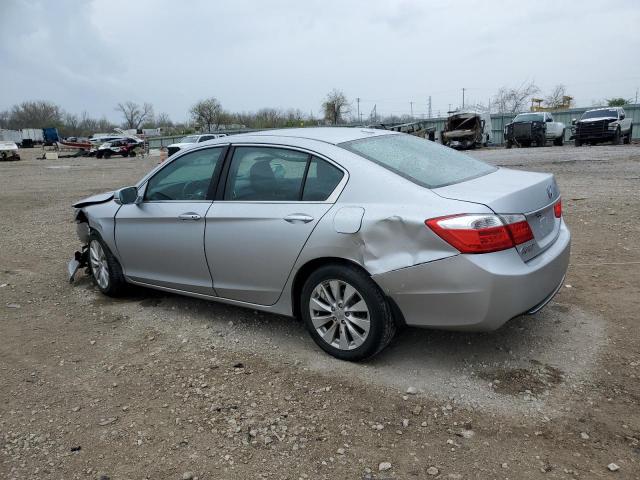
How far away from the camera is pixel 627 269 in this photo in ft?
17.0

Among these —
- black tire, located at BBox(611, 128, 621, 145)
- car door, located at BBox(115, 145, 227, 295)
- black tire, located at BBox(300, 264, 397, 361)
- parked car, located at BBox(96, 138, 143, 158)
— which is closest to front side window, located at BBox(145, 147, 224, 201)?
car door, located at BBox(115, 145, 227, 295)

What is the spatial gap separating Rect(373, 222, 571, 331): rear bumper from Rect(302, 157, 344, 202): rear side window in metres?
0.70

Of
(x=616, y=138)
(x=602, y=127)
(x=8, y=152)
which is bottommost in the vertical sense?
(x=616, y=138)

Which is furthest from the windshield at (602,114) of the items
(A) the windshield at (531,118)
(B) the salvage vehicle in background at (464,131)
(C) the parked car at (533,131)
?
(B) the salvage vehicle in background at (464,131)

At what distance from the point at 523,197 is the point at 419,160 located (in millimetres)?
806

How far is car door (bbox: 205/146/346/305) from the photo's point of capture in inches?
139

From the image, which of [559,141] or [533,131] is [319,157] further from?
[559,141]

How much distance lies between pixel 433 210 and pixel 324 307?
39.2 inches

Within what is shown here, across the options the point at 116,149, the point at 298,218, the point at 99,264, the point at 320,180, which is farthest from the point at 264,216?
the point at 116,149

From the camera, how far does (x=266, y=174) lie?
3869 mm

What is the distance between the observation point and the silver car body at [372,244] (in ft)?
9.89

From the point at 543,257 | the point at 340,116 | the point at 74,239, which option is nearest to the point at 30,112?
the point at 340,116

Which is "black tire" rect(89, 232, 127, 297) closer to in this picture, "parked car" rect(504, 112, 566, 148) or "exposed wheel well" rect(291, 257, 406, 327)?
"exposed wheel well" rect(291, 257, 406, 327)

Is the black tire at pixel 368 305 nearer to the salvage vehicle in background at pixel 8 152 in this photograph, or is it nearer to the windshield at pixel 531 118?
the windshield at pixel 531 118
